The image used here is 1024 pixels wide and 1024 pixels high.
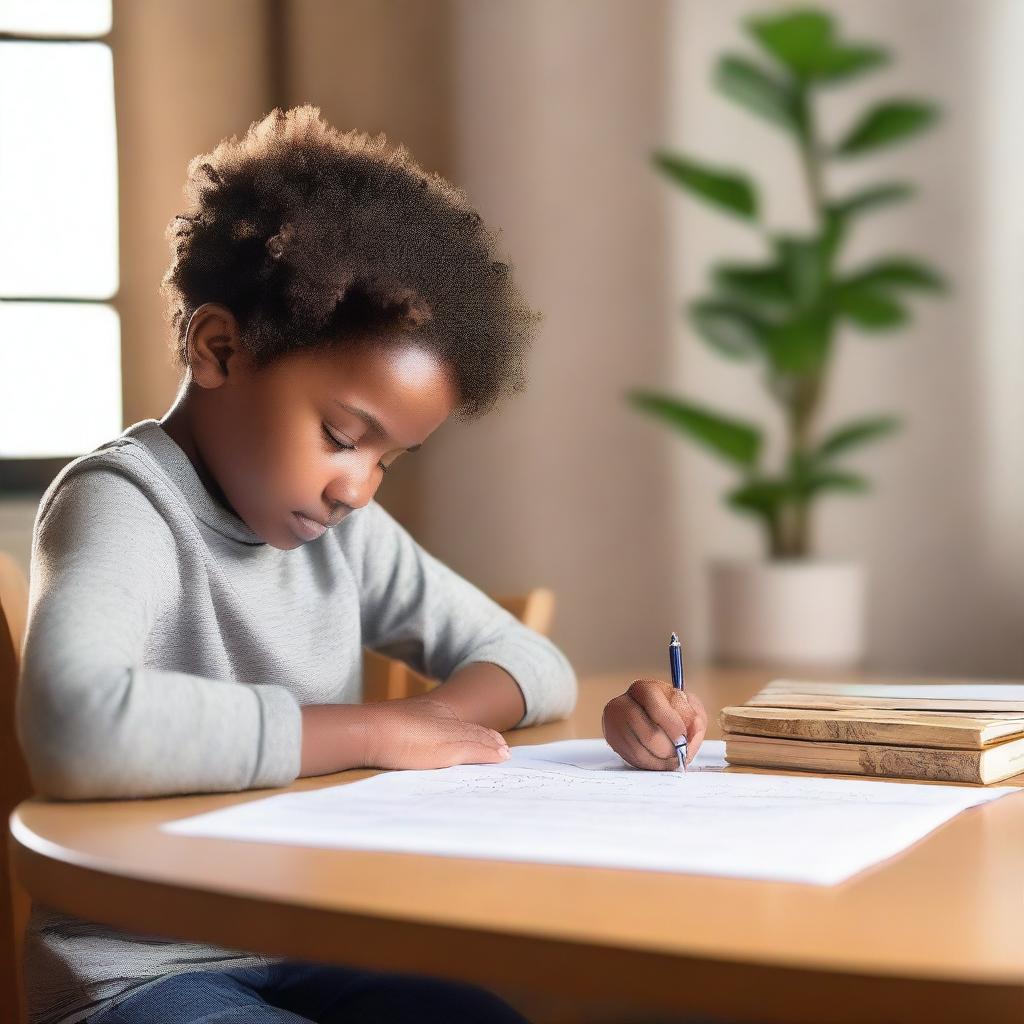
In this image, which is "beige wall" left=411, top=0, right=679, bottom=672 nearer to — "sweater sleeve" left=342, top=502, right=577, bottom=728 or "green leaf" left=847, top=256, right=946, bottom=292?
"green leaf" left=847, top=256, right=946, bottom=292

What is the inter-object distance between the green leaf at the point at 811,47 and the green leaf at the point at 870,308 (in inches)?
14.8

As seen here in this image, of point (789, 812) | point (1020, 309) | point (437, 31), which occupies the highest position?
point (437, 31)

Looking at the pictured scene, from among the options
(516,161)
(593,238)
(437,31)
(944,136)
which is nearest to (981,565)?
(944,136)

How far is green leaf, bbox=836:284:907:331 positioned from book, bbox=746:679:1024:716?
53.5 inches

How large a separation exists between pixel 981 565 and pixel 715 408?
57 cm

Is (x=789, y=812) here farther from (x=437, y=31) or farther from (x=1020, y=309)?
(x=437, y=31)

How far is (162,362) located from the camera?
2693 millimetres

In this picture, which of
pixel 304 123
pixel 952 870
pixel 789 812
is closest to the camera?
pixel 952 870

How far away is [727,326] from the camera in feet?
8.10

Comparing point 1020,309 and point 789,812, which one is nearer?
point 789,812

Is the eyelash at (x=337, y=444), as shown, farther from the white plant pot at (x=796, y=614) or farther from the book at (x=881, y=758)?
Answer: the white plant pot at (x=796, y=614)

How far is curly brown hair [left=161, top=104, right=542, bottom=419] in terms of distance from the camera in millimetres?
967

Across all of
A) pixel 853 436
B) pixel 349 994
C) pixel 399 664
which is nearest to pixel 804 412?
pixel 853 436

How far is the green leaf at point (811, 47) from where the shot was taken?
7.64 ft
